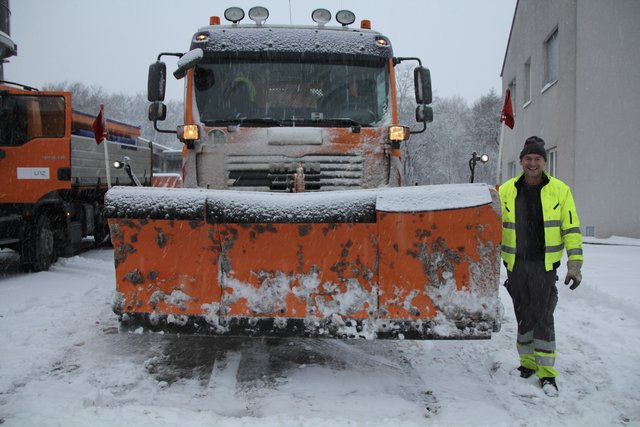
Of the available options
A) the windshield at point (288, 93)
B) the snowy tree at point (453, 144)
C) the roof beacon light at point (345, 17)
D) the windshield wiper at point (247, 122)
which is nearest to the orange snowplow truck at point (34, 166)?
the windshield at point (288, 93)

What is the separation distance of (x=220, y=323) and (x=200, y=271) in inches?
14.3

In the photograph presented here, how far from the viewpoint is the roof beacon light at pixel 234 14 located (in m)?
6.12

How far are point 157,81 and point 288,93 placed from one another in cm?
145

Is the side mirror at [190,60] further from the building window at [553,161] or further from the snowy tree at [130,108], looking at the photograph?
the snowy tree at [130,108]

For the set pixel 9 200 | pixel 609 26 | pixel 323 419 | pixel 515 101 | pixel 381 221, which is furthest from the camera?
pixel 515 101

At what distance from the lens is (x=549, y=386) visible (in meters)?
3.69

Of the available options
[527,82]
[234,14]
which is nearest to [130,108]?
[527,82]

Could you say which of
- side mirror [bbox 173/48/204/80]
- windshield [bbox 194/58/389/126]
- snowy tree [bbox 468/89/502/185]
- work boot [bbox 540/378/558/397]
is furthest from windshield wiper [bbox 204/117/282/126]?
snowy tree [bbox 468/89/502/185]

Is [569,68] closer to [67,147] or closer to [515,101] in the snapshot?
[515,101]

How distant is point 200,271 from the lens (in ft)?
12.0

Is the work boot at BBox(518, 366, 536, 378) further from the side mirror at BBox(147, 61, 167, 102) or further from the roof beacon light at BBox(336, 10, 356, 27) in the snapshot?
the side mirror at BBox(147, 61, 167, 102)

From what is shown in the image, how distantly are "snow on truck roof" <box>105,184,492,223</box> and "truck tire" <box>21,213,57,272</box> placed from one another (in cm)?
561

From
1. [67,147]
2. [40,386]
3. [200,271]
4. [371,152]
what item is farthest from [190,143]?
[67,147]

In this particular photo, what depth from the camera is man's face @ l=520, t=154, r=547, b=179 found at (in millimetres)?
3992
